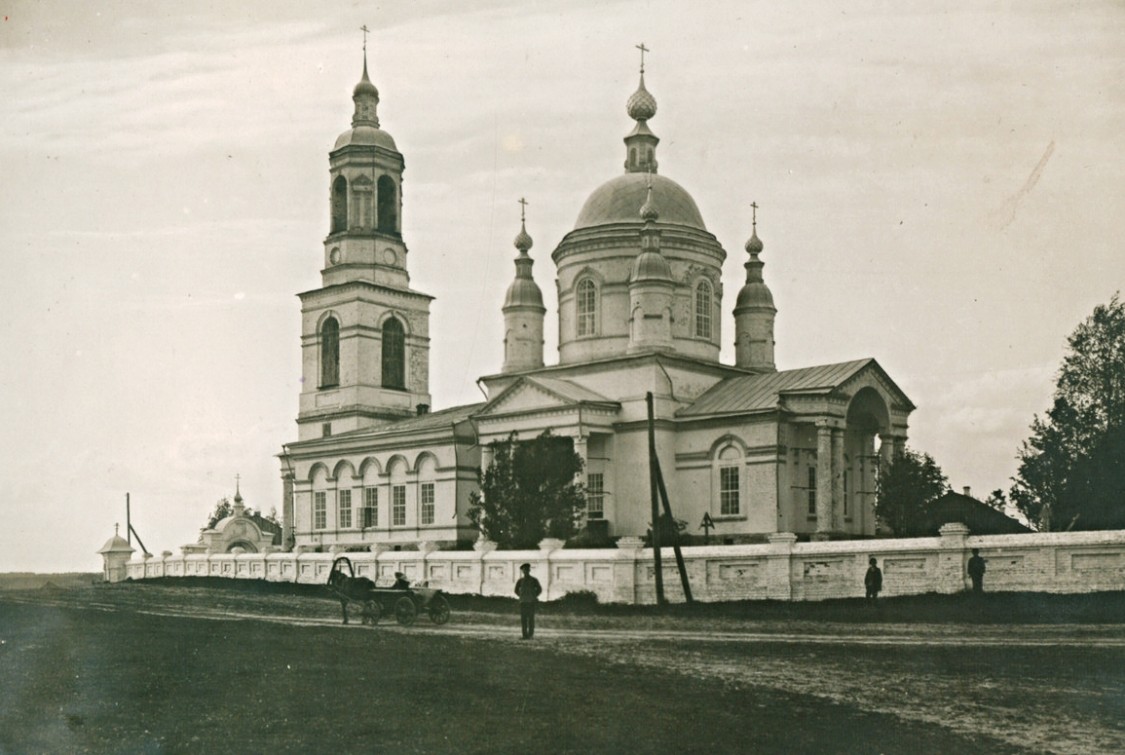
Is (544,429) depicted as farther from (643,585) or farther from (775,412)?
(643,585)

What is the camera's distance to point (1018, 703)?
1291cm

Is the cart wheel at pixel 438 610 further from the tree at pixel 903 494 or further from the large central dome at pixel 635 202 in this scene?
the large central dome at pixel 635 202

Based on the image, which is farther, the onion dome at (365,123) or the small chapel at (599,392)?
the onion dome at (365,123)

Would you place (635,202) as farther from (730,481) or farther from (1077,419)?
(1077,419)

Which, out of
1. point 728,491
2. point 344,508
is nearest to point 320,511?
point 344,508

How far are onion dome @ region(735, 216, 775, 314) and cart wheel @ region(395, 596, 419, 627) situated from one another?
80.4ft

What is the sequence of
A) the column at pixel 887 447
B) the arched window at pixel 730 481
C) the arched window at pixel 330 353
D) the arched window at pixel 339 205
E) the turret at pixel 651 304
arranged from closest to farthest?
1. the arched window at pixel 730 481
2. the column at pixel 887 447
3. the turret at pixel 651 304
4. the arched window at pixel 339 205
5. the arched window at pixel 330 353

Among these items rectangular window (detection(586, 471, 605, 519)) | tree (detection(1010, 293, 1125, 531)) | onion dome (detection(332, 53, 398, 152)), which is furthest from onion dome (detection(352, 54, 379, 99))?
tree (detection(1010, 293, 1125, 531))

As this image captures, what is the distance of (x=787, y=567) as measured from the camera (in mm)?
26062

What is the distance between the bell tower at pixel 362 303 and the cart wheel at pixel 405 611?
25349 millimetres

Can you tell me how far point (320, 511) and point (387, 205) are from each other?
42.4ft

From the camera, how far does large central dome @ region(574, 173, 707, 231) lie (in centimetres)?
4291

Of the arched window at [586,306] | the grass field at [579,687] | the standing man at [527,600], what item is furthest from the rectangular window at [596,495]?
the standing man at [527,600]

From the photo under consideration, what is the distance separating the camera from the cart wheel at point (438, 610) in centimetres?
2427
